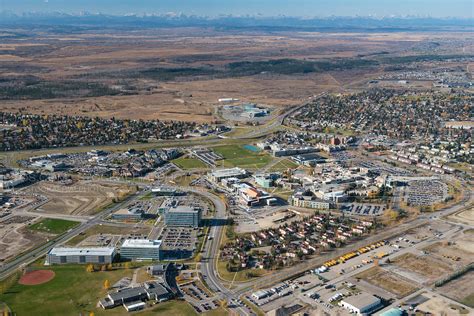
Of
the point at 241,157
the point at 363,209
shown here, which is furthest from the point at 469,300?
the point at 241,157

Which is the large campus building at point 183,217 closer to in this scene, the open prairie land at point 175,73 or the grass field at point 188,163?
the grass field at point 188,163

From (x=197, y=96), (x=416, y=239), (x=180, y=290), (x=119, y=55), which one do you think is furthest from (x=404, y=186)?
(x=119, y=55)

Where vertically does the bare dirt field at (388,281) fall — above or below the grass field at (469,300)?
below

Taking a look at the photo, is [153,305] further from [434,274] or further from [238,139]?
[238,139]

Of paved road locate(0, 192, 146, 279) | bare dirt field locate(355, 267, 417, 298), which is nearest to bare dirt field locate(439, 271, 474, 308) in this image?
bare dirt field locate(355, 267, 417, 298)

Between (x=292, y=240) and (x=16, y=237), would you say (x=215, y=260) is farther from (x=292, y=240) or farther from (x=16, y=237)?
(x=16, y=237)

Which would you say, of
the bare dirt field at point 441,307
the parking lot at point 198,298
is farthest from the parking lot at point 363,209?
the parking lot at point 198,298
